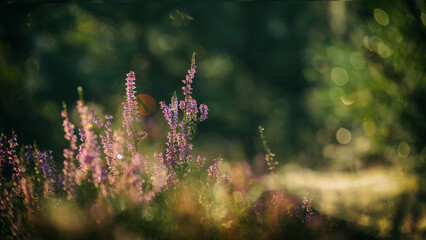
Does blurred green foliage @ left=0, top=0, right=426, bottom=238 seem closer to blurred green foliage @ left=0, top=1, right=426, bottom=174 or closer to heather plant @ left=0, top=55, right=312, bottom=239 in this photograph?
blurred green foliage @ left=0, top=1, right=426, bottom=174

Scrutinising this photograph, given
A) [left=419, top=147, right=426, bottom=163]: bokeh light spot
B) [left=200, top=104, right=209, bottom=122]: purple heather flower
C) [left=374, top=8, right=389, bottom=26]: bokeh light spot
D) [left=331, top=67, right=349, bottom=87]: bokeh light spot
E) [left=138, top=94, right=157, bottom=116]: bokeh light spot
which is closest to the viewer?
[left=200, top=104, right=209, bottom=122]: purple heather flower

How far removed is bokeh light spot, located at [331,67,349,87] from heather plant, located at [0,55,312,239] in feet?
11.9

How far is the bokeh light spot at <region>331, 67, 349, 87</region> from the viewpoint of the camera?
18.5 ft

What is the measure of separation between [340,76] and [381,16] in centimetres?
150

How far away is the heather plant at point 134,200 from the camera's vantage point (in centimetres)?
204

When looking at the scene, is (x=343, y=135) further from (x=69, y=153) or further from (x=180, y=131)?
(x=69, y=153)

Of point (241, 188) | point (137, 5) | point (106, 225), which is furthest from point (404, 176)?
point (137, 5)

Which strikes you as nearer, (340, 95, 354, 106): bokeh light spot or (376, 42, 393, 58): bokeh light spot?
(376, 42, 393, 58): bokeh light spot

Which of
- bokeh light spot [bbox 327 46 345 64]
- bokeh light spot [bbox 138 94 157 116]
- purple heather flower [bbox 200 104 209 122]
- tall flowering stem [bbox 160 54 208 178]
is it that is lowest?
tall flowering stem [bbox 160 54 208 178]

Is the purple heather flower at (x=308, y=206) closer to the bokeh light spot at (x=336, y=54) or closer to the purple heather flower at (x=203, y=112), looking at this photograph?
the purple heather flower at (x=203, y=112)

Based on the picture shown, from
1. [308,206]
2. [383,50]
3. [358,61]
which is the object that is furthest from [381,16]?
[308,206]

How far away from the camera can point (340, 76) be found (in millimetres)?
5781

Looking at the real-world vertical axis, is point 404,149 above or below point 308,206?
above

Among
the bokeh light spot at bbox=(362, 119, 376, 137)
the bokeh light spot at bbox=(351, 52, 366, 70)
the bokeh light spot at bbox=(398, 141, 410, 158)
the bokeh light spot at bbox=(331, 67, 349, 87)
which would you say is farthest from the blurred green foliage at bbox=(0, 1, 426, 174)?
the bokeh light spot at bbox=(398, 141, 410, 158)
